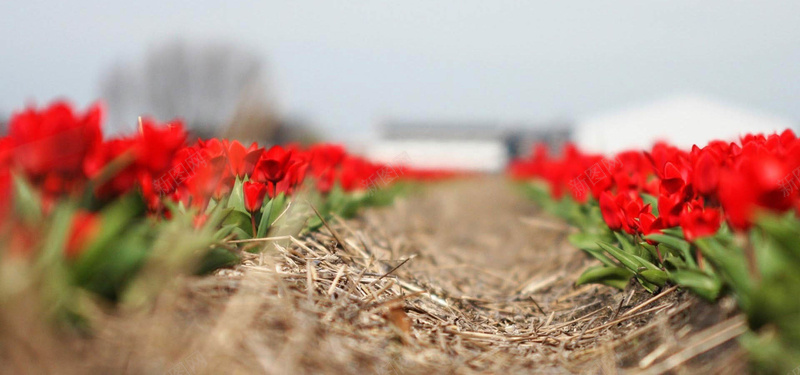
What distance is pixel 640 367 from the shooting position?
161 cm

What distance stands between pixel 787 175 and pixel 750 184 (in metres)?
0.31

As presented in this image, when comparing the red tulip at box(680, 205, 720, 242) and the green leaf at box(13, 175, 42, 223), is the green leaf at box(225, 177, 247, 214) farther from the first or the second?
the red tulip at box(680, 205, 720, 242)

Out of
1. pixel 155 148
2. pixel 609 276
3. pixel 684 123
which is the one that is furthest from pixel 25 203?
pixel 684 123

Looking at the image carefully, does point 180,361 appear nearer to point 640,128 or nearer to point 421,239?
point 421,239

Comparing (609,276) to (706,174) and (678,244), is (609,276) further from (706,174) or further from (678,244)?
(706,174)

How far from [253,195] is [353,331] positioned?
742 millimetres

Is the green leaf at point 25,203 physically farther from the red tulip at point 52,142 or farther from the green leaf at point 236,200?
the green leaf at point 236,200

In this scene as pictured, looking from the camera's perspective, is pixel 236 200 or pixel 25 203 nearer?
pixel 25 203

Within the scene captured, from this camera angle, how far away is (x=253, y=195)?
2.14m

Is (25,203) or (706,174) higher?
(25,203)

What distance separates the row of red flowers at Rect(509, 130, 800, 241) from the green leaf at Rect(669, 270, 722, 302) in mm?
125

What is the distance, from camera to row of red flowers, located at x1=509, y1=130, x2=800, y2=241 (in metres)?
1.29

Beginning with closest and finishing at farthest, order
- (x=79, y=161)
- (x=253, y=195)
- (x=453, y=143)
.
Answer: (x=79, y=161) → (x=253, y=195) → (x=453, y=143)

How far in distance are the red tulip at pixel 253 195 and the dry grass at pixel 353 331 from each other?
0.18 metres
